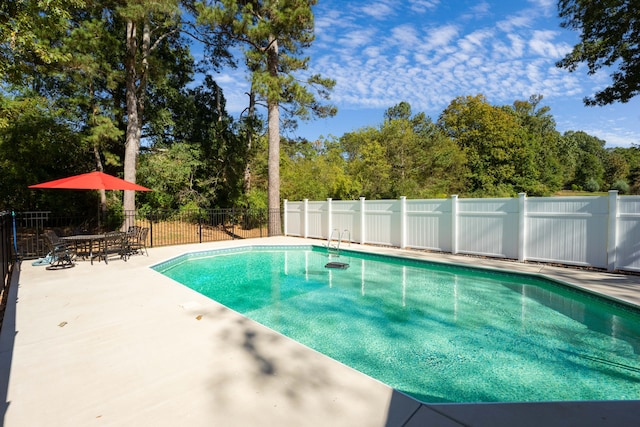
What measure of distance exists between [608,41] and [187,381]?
15.3 metres

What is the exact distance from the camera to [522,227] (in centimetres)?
741

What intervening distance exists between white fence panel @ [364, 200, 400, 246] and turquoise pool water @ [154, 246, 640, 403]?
2.19m

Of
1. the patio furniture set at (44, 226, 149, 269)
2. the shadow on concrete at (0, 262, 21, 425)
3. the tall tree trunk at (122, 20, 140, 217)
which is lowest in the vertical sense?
the shadow on concrete at (0, 262, 21, 425)


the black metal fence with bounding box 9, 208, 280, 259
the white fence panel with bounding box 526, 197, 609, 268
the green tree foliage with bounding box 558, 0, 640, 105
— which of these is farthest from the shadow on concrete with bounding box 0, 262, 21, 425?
the green tree foliage with bounding box 558, 0, 640, 105

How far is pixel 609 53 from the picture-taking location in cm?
1098

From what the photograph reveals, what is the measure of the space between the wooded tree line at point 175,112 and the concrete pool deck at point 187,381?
245 inches

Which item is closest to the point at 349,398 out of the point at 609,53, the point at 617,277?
the point at 617,277

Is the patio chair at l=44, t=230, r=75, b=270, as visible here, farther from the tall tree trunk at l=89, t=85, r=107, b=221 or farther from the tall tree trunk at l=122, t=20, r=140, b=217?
the tall tree trunk at l=89, t=85, r=107, b=221

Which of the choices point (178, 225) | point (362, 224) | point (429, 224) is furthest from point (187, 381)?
point (178, 225)

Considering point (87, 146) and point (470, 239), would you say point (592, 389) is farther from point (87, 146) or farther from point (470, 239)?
point (87, 146)

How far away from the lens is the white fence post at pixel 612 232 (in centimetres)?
612

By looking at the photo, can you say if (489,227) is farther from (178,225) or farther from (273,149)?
(178,225)

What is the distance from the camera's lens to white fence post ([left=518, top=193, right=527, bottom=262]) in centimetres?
736

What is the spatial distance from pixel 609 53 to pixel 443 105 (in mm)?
24933
